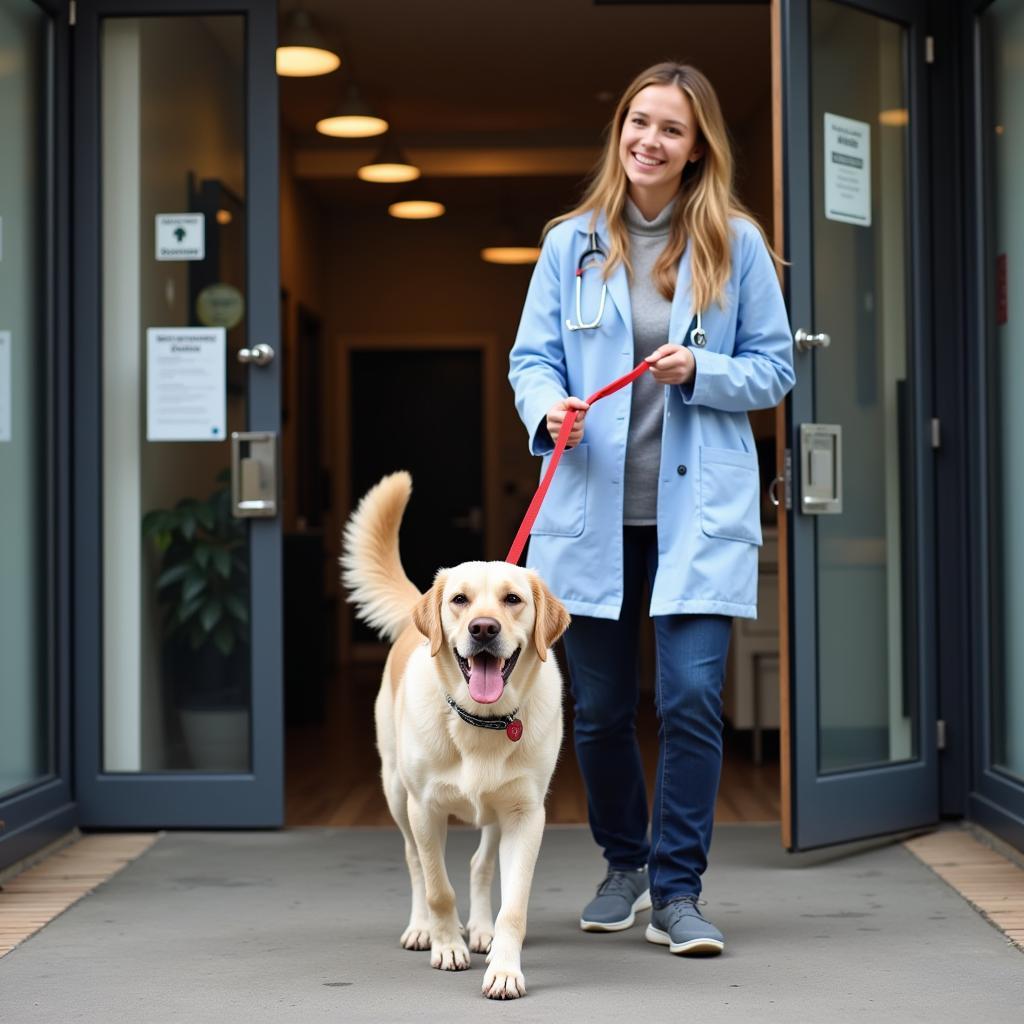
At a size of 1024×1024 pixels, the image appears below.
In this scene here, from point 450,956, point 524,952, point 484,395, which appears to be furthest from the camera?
point 484,395

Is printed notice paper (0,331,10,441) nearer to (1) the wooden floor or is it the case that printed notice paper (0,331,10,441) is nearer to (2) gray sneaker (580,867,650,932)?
(1) the wooden floor

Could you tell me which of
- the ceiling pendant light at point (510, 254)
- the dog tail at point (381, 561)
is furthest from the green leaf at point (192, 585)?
the ceiling pendant light at point (510, 254)

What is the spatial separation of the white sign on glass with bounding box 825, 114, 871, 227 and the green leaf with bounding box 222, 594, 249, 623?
1908 millimetres

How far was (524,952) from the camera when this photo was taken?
111 inches

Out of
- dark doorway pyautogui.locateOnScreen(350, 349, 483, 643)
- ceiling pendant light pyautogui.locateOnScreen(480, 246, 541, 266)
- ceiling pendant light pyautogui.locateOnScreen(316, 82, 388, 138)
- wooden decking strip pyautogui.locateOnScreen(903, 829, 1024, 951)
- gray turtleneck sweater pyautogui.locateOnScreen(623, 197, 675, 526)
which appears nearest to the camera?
gray turtleneck sweater pyautogui.locateOnScreen(623, 197, 675, 526)

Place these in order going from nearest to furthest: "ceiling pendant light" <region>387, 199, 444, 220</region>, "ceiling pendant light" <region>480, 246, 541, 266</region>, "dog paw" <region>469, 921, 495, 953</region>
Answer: "dog paw" <region>469, 921, 495, 953</region>
"ceiling pendant light" <region>387, 199, 444, 220</region>
"ceiling pendant light" <region>480, 246, 541, 266</region>

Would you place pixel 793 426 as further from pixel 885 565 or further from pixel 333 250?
pixel 333 250

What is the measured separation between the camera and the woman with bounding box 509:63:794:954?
9.37 ft

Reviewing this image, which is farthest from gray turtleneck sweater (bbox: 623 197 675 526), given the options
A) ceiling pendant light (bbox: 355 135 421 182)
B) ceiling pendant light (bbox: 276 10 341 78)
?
ceiling pendant light (bbox: 355 135 421 182)

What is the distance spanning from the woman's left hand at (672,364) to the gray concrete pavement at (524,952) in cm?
109

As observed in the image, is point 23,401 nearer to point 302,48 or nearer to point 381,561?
point 381,561

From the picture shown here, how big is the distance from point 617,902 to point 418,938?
429 mm

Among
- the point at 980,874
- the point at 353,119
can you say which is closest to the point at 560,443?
the point at 980,874

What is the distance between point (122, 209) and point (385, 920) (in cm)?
218
